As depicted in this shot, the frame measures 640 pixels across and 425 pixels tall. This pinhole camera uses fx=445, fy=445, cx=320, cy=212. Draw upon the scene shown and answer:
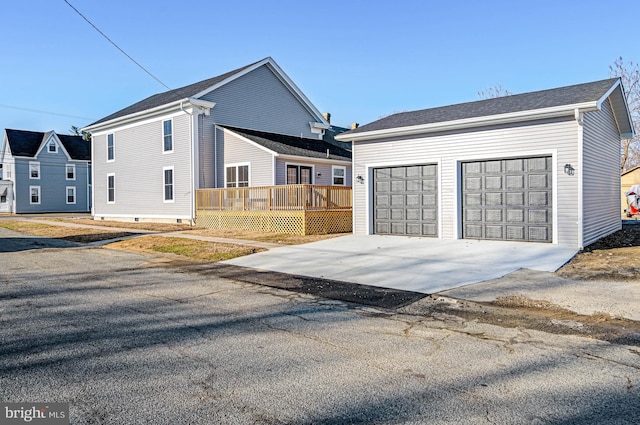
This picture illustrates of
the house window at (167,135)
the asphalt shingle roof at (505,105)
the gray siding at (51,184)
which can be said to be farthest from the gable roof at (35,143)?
the asphalt shingle roof at (505,105)

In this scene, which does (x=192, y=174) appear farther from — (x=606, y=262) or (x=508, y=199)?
(x=606, y=262)

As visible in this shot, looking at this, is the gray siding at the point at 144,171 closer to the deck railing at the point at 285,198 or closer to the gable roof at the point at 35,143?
the deck railing at the point at 285,198

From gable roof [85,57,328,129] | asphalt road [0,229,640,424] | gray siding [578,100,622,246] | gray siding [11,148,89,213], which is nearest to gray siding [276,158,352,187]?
gable roof [85,57,328,129]

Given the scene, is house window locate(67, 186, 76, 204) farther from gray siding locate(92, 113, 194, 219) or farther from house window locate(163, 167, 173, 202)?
house window locate(163, 167, 173, 202)

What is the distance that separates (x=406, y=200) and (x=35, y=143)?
140ft

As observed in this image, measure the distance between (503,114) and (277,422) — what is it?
11396mm

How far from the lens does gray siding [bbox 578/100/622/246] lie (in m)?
11.9

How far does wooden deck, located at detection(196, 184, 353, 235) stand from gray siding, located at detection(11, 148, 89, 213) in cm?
3193

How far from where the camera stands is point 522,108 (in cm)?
1230

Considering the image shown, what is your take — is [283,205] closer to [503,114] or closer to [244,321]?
[503,114]

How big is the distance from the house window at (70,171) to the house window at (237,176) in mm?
30867

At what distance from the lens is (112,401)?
3.31 m

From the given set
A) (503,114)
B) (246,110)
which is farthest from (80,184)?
(503,114)

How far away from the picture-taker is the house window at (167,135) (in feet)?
74.5
